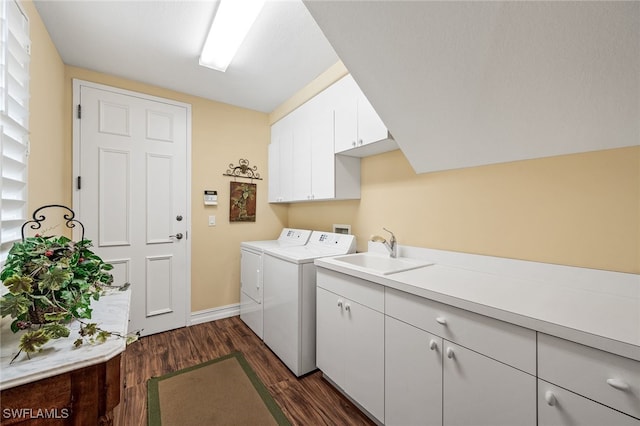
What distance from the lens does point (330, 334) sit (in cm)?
176

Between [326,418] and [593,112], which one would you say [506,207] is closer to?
[593,112]

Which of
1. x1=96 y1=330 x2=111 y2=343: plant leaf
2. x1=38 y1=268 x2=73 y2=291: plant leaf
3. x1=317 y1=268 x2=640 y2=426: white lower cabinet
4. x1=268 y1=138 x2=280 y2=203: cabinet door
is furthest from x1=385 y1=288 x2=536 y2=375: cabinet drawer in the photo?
x1=268 y1=138 x2=280 y2=203: cabinet door

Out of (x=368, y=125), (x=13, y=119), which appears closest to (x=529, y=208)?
(x=368, y=125)

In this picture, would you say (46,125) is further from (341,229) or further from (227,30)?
(341,229)

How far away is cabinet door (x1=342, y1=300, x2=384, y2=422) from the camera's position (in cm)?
142

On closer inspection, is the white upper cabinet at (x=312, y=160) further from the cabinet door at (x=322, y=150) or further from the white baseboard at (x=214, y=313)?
the white baseboard at (x=214, y=313)

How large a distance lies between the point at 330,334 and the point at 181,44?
7.86 feet

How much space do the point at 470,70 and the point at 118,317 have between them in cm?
172

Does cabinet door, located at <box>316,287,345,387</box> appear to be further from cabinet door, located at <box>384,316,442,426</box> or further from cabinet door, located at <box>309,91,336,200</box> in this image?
cabinet door, located at <box>309,91,336,200</box>

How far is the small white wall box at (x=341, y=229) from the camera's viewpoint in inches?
95.7

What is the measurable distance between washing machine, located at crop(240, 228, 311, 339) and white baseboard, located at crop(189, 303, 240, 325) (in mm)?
168

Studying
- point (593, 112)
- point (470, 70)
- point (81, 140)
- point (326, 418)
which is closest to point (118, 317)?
point (326, 418)

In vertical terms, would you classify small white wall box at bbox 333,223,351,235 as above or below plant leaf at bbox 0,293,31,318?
above

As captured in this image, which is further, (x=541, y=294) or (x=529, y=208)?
(x=529, y=208)
